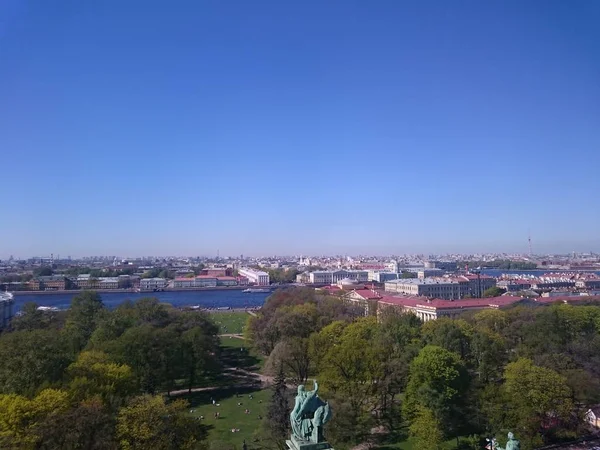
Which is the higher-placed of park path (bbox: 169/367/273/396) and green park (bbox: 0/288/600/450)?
green park (bbox: 0/288/600/450)

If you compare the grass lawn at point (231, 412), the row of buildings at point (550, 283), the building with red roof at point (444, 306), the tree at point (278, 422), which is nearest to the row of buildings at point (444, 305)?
the building with red roof at point (444, 306)

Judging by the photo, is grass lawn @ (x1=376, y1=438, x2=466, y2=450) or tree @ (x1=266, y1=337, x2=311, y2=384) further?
tree @ (x1=266, y1=337, x2=311, y2=384)

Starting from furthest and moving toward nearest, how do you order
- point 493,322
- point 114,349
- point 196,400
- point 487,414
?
point 493,322
point 196,400
point 114,349
point 487,414

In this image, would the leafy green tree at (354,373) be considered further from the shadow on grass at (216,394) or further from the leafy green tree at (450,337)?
the shadow on grass at (216,394)

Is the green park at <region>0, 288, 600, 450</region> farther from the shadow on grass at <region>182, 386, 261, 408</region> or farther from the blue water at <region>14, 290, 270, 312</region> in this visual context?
the blue water at <region>14, 290, 270, 312</region>

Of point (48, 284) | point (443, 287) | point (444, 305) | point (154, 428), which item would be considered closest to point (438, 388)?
point (154, 428)

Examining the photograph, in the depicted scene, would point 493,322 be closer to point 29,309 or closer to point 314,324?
point 314,324

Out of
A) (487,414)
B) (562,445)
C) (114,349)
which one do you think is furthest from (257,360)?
(562,445)

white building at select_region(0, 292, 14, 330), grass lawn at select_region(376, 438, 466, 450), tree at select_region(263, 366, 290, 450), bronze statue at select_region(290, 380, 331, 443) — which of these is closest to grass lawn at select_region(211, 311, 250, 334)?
white building at select_region(0, 292, 14, 330)
